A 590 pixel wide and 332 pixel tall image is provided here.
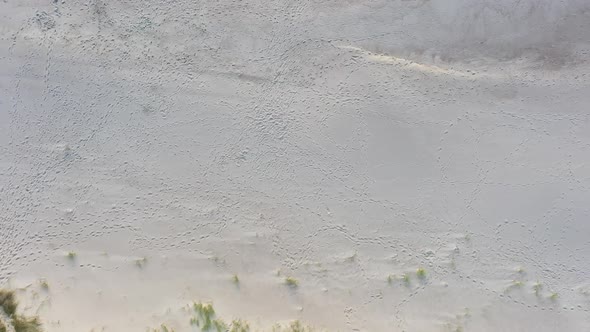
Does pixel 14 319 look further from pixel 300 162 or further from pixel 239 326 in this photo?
pixel 300 162

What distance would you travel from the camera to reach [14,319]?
265 inches

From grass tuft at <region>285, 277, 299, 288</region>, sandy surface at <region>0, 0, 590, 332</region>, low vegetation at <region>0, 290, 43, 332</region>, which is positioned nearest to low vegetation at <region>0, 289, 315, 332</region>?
low vegetation at <region>0, 290, 43, 332</region>

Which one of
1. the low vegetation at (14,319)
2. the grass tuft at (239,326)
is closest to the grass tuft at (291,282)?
the grass tuft at (239,326)

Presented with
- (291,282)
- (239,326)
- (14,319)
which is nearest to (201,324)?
(239,326)

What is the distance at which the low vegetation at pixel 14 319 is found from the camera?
6703 millimetres

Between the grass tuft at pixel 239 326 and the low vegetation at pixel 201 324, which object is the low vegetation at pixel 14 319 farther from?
the grass tuft at pixel 239 326

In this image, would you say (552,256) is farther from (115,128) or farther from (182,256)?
(115,128)

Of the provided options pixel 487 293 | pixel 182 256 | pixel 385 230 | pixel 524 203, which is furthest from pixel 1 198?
pixel 524 203

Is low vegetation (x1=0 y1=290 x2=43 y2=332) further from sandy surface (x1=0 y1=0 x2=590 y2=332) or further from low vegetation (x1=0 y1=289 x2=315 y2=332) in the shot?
sandy surface (x1=0 y1=0 x2=590 y2=332)

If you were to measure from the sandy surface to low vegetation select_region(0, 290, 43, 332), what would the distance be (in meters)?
0.20

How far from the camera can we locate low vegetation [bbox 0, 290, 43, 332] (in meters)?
6.70

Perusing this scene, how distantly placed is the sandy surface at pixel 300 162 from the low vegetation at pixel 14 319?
0.20 m

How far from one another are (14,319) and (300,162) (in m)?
4.90

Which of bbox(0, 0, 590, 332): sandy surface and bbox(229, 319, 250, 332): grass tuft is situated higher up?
bbox(0, 0, 590, 332): sandy surface
